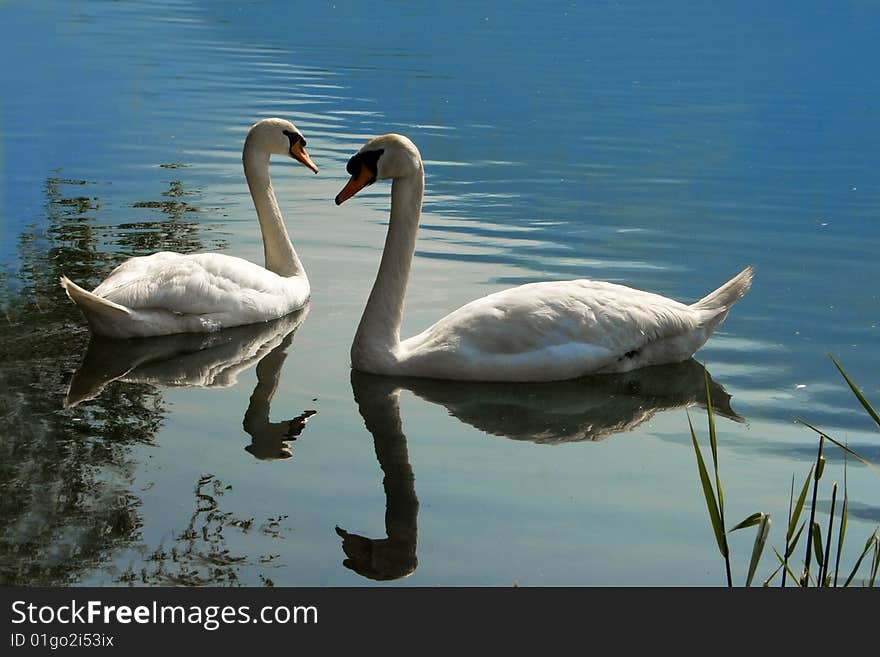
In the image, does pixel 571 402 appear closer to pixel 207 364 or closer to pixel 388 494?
pixel 388 494

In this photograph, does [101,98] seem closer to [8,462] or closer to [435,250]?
[435,250]

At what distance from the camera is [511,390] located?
8383mm

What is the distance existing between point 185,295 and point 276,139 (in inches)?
91.4

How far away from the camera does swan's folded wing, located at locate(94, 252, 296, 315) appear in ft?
29.9

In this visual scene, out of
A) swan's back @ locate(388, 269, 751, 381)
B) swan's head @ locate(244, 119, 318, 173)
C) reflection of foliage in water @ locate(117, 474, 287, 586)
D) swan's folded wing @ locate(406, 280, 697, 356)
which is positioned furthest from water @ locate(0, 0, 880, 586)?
swan's head @ locate(244, 119, 318, 173)

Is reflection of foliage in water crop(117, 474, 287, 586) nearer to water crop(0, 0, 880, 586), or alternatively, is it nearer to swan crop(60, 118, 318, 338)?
water crop(0, 0, 880, 586)

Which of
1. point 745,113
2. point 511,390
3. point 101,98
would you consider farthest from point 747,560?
point 745,113

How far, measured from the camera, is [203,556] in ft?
19.1

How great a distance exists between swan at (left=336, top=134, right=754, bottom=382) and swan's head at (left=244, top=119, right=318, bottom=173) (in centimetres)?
251

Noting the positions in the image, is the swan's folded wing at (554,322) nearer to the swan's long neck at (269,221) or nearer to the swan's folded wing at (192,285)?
the swan's folded wing at (192,285)

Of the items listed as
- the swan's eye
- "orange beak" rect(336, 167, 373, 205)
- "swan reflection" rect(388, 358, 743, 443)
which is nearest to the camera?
"swan reflection" rect(388, 358, 743, 443)

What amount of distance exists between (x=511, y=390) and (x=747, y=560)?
251 centimetres

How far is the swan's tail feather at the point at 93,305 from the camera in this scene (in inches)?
334

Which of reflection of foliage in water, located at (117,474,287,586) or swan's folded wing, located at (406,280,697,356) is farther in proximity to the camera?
swan's folded wing, located at (406,280,697,356)
